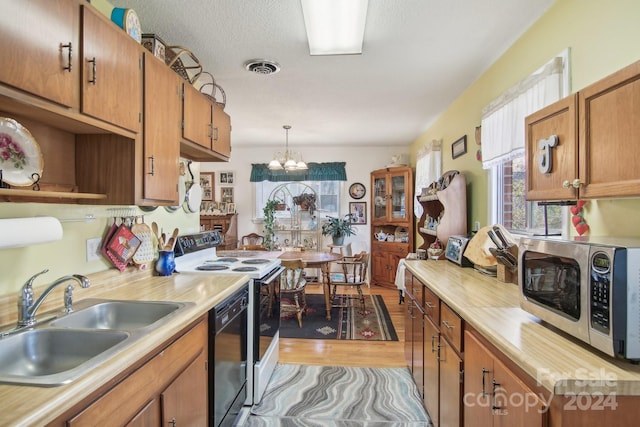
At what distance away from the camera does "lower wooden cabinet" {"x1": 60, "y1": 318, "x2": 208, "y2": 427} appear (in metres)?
0.86

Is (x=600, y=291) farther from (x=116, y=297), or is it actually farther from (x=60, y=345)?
(x=116, y=297)

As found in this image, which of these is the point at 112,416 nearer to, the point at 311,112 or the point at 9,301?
the point at 9,301

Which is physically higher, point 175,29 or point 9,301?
point 175,29

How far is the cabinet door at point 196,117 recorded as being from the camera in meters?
2.01

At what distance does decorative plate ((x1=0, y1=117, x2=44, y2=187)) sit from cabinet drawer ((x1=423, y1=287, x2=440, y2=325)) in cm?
191

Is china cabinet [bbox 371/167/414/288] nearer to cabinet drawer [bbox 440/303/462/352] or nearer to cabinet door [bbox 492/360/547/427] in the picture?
cabinet drawer [bbox 440/303/462/352]

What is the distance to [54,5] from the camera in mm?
1085

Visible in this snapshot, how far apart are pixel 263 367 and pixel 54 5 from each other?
217 cm

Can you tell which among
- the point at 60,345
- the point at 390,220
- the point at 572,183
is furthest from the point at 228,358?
the point at 390,220

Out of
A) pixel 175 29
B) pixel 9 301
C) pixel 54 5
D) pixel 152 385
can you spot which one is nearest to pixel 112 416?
pixel 152 385

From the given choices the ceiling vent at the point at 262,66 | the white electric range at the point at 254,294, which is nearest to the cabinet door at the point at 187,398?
the white electric range at the point at 254,294

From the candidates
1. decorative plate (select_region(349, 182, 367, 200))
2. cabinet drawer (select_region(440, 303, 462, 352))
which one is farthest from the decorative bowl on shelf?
decorative plate (select_region(349, 182, 367, 200))

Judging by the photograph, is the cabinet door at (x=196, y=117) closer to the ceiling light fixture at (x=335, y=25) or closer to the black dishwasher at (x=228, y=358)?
the ceiling light fixture at (x=335, y=25)

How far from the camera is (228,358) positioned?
1758mm
